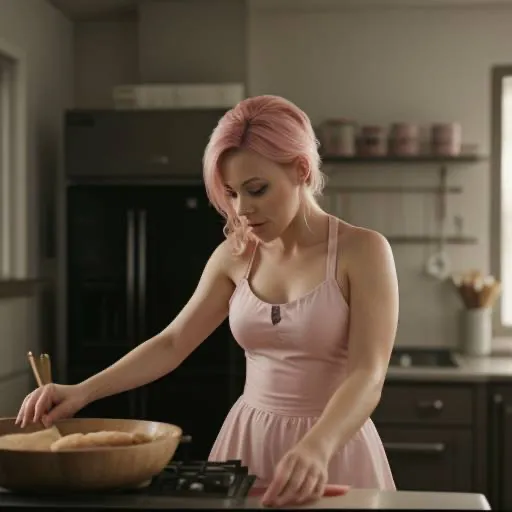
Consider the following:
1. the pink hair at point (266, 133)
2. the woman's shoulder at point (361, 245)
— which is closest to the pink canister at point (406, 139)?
the woman's shoulder at point (361, 245)

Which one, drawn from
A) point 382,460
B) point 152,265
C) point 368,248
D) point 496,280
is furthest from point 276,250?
point 496,280

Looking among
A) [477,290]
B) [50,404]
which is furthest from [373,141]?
[50,404]

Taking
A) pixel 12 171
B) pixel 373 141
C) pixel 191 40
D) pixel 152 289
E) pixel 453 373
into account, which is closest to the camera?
pixel 453 373

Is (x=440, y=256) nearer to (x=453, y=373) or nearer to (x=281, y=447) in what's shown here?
(x=453, y=373)

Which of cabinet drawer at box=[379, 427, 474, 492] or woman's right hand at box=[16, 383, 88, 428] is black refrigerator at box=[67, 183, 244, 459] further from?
woman's right hand at box=[16, 383, 88, 428]

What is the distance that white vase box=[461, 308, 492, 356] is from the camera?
4.57m

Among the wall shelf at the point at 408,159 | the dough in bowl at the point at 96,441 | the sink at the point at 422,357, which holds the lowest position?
the sink at the point at 422,357

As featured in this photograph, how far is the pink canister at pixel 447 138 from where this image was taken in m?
4.52

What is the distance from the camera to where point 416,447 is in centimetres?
405

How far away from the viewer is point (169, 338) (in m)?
2.10

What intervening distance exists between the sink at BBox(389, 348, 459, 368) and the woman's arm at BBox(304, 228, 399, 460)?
2.45 m

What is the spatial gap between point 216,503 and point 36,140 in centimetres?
345

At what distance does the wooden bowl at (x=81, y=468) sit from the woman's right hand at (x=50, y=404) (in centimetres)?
26

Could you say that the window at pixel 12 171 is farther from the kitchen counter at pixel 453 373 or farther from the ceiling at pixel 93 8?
the kitchen counter at pixel 453 373
